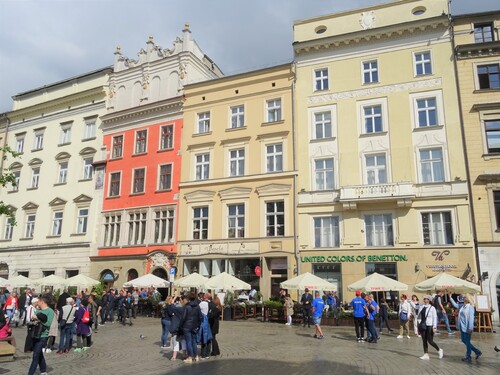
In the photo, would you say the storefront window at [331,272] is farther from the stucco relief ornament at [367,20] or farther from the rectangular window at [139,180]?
the stucco relief ornament at [367,20]

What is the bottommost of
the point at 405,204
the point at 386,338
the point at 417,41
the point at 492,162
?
the point at 386,338

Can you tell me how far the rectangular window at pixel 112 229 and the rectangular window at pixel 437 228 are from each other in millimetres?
22956

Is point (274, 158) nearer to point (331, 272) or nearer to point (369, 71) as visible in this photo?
point (369, 71)

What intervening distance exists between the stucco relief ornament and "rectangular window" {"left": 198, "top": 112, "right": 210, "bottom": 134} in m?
13.0

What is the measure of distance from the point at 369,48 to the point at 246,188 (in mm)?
12710

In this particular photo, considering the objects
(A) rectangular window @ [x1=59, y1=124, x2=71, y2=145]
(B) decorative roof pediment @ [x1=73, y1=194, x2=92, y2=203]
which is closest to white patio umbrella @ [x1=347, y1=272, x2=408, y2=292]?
(B) decorative roof pediment @ [x1=73, y1=194, x2=92, y2=203]

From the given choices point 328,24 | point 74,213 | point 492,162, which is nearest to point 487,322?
point 492,162

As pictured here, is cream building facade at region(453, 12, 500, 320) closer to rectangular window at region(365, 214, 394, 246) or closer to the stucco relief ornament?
rectangular window at region(365, 214, 394, 246)

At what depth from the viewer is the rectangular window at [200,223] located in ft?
105

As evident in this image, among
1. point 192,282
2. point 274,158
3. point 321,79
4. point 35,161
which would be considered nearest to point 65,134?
point 35,161

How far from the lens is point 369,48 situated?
29734 millimetres

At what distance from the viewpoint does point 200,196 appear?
32.4m

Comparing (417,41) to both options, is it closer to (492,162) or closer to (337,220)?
(492,162)

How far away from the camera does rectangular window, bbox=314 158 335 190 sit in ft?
94.9
